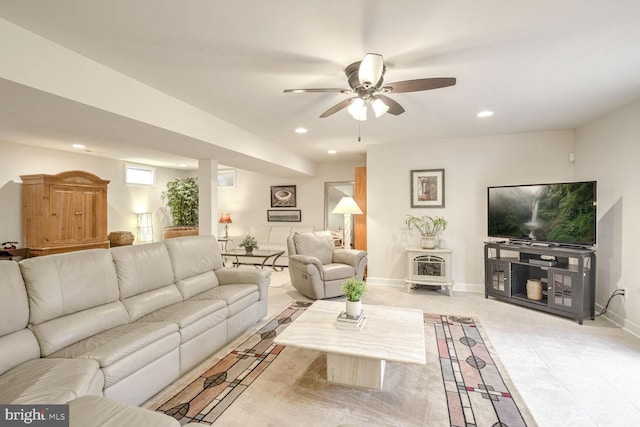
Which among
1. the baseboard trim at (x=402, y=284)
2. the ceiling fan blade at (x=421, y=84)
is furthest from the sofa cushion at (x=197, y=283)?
the baseboard trim at (x=402, y=284)

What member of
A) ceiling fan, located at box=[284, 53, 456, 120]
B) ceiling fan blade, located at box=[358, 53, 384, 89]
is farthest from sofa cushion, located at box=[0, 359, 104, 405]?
ceiling fan blade, located at box=[358, 53, 384, 89]

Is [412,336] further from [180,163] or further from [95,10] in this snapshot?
[180,163]

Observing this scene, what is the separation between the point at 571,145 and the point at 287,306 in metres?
4.62

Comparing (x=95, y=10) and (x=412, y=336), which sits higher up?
(x=95, y=10)

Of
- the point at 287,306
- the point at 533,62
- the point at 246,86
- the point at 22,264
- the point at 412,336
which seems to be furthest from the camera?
the point at 287,306

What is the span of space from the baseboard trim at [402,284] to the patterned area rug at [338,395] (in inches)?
86.7

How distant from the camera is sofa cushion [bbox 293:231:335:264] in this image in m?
4.56

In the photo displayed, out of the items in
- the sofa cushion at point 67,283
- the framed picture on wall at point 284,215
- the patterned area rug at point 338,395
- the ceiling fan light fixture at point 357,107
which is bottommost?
the patterned area rug at point 338,395

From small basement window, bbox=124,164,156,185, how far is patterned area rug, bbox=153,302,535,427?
18.8ft

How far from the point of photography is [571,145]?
434 cm

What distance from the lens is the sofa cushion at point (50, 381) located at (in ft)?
4.46

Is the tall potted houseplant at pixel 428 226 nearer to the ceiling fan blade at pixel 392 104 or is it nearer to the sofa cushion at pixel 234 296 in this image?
the ceiling fan blade at pixel 392 104

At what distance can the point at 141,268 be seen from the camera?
2.63m

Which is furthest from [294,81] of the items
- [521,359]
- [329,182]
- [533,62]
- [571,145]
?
[329,182]
